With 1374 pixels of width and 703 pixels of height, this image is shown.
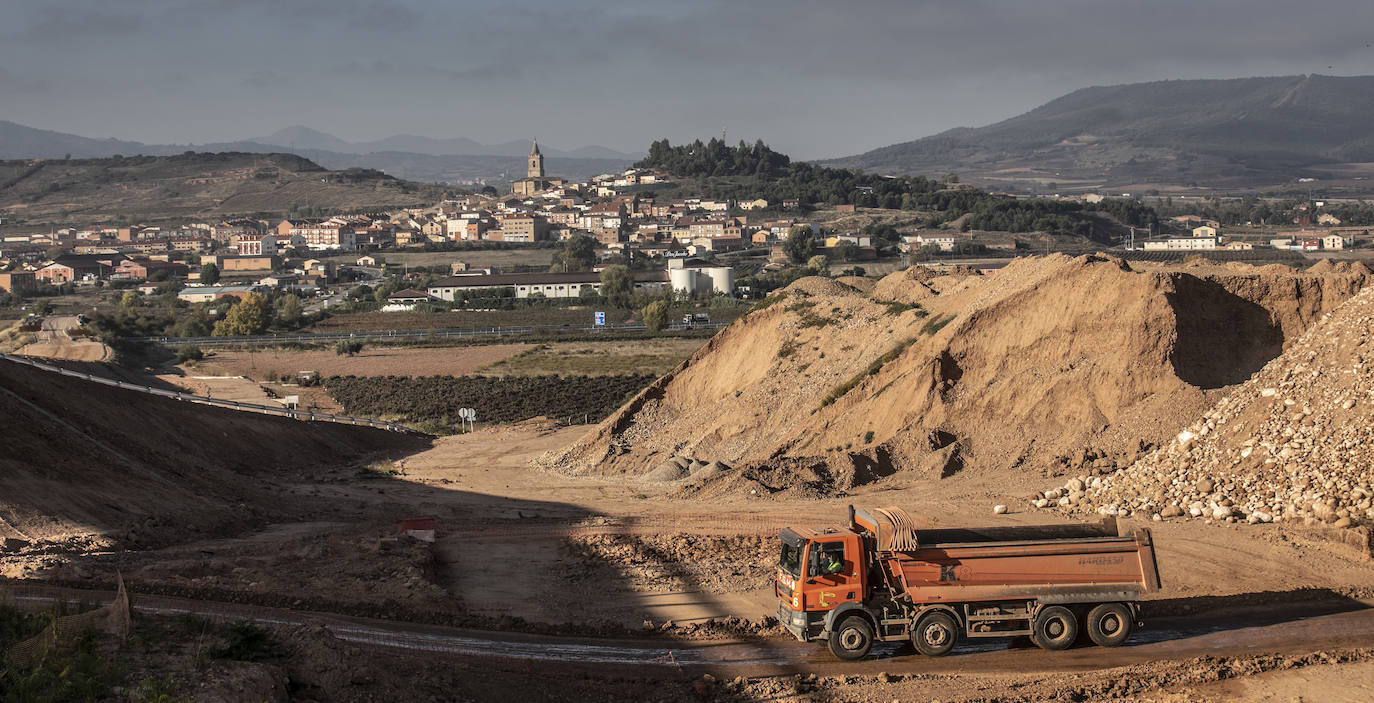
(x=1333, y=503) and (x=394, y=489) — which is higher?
(x=1333, y=503)

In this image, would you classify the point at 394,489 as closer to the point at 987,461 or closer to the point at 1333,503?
the point at 987,461

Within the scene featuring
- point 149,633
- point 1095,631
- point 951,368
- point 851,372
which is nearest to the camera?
point 149,633

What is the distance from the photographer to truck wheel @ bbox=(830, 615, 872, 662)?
15188 millimetres

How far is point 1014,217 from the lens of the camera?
13850 cm

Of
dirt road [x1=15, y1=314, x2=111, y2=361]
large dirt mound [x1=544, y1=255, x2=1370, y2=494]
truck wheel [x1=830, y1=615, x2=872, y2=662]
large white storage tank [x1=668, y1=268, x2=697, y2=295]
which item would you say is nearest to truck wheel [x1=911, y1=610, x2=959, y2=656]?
truck wheel [x1=830, y1=615, x2=872, y2=662]

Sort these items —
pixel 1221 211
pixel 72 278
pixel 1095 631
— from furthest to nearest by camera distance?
1. pixel 1221 211
2. pixel 72 278
3. pixel 1095 631

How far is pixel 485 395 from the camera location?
57594 mm

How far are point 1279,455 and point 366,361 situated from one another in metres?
57.9

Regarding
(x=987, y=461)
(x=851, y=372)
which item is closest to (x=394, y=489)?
(x=851, y=372)

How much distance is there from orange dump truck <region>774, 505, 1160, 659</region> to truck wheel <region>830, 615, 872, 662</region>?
13 millimetres

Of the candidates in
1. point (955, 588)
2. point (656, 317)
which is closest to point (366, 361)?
point (656, 317)

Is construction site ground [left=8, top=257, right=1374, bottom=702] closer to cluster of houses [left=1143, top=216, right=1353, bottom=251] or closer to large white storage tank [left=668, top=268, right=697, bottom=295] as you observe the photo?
large white storage tank [left=668, top=268, right=697, bottom=295]

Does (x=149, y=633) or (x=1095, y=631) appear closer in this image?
(x=149, y=633)

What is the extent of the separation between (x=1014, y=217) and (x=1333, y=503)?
122 meters
